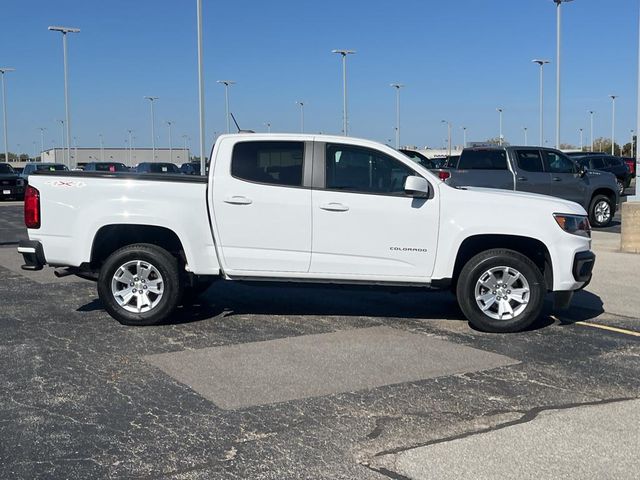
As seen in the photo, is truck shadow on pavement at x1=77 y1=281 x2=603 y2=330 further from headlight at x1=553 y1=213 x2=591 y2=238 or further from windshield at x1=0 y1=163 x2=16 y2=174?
windshield at x1=0 y1=163 x2=16 y2=174

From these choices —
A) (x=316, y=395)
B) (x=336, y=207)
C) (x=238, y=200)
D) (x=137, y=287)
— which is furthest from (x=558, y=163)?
(x=316, y=395)

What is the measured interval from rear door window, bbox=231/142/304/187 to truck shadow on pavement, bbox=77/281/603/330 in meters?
1.10

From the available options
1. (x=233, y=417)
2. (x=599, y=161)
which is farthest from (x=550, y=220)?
(x=599, y=161)

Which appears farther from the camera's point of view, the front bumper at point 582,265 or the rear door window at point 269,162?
the rear door window at point 269,162

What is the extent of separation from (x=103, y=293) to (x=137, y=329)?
0.51m

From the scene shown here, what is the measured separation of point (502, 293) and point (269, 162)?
274 cm

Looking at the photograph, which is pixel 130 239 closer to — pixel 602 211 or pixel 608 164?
pixel 602 211

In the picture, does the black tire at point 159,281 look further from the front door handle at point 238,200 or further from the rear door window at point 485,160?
the rear door window at point 485,160

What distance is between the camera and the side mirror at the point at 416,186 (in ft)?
23.9

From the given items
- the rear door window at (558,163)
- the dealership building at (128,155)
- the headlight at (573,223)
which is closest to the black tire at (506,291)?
the headlight at (573,223)

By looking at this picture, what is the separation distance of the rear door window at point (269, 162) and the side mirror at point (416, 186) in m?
1.11

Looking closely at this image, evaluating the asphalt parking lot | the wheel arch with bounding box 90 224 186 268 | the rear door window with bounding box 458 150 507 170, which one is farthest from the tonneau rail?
the rear door window with bounding box 458 150 507 170

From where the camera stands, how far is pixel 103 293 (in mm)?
7668

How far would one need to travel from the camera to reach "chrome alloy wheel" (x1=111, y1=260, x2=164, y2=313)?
7.71m
